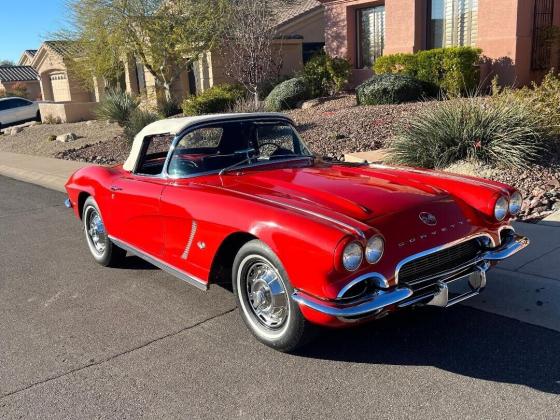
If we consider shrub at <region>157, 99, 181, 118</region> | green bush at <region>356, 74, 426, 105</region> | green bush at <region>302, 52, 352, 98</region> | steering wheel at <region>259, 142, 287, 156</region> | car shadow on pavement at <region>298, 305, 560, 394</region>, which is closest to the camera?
car shadow on pavement at <region>298, 305, 560, 394</region>

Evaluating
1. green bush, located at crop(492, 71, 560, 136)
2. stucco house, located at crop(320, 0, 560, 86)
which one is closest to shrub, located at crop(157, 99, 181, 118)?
stucco house, located at crop(320, 0, 560, 86)

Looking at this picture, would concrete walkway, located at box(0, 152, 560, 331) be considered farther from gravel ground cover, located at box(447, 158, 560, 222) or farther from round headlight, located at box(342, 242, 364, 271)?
round headlight, located at box(342, 242, 364, 271)

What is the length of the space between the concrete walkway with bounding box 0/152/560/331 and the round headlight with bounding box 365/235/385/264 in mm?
1406

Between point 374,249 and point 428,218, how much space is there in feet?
1.80

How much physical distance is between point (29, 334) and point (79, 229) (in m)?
3.36

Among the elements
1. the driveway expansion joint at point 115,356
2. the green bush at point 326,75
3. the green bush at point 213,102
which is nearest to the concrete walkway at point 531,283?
the driveway expansion joint at point 115,356

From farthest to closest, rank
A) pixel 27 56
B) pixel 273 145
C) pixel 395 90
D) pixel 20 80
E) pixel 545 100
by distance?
pixel 20 80
pixel 27 56
pixel 395 90
pixel 545 100
pixel 273 145

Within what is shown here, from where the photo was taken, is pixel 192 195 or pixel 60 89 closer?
pixel 192 195

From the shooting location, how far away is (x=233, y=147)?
188 inches

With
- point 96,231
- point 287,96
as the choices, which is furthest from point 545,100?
point 287,96

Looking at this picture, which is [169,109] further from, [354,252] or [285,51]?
[354,252]

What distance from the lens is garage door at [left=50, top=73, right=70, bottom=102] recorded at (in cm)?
3400

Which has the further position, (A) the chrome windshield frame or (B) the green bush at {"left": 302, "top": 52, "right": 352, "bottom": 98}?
(B) the green bush at {"left": 302, "top": 52, "right": 352, "bottom": 98}

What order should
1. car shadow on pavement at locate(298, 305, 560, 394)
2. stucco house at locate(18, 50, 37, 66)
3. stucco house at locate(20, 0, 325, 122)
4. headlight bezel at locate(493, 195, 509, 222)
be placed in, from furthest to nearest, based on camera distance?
stucco house at locate(18, 50, 37, 66), stucco house at locate(20, 0, 325, 122), headlight bezel at locate(493, 195, 509, 222), car shadow on pavement at locate(298, 305, 560, 394)
